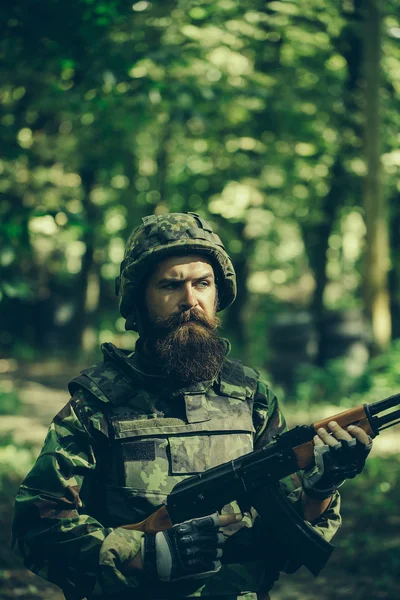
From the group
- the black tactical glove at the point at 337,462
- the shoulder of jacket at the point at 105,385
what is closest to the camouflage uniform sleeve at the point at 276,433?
the black tactical glove at the point at 337,462

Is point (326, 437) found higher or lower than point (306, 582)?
higher

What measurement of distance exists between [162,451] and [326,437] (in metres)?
0.56

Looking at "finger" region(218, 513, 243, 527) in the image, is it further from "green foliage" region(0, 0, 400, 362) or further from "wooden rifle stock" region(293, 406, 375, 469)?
"green foliage" region(0, 0, 400, 362)

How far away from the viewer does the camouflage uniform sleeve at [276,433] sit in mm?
2734

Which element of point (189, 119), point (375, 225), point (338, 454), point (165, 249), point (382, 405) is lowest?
point (338, 454)

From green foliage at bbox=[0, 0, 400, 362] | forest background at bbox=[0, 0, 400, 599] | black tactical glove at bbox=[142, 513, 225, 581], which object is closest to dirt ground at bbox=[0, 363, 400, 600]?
forest background at bbox=[0, 0, 400, 599]

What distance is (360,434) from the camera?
2.54 metres

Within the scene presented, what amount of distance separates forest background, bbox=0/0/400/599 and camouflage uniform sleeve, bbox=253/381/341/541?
241cm


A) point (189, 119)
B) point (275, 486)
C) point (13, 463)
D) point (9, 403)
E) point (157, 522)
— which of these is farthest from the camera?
point (9, 403)

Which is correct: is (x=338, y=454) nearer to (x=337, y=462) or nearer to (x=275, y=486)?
(x=337, y=462)

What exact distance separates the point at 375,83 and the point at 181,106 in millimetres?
4187

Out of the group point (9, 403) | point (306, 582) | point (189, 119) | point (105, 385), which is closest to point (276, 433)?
point (105, 385)

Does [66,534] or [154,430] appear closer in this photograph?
[66,534]

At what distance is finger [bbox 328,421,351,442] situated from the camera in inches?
99.7
